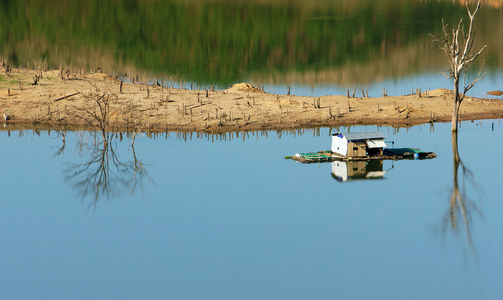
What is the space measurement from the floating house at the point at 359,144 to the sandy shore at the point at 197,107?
8885 millimetres

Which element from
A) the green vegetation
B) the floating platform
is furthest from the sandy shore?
the green vegetation

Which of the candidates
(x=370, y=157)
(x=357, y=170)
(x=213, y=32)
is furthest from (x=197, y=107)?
(x=213, y=32)

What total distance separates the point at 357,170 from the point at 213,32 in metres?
58.5

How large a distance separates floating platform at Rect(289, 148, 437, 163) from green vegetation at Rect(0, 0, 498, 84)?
86.0ft

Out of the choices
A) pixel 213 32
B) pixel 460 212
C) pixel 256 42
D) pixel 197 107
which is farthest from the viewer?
pixel 213 32

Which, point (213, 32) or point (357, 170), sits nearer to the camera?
point (357, 170)

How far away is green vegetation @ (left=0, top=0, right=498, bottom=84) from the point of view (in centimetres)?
8612

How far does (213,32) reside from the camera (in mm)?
103812

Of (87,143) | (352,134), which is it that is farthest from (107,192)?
(352,134)

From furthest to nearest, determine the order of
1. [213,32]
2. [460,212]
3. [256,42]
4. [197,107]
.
Result: [213,32]
[256,42]
[197,107]
[460,212]

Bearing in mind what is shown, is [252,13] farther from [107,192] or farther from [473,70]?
[107,192]

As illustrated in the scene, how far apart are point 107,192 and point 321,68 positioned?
143ft

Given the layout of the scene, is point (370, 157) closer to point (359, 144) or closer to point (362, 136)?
point (359, 144)

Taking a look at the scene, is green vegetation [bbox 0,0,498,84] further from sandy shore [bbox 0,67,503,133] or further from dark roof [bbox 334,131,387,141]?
dark roof [bbox 334,131,387,141]
